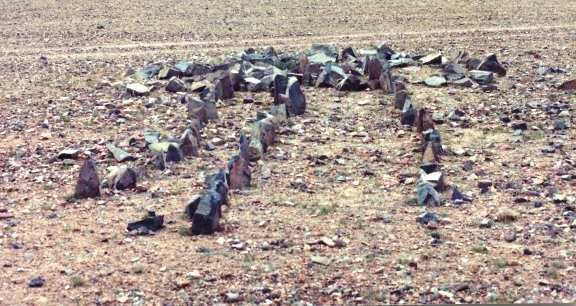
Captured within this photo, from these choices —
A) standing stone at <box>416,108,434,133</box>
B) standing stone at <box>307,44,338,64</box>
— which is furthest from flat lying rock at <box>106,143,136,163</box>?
standing stone at <box>307,44,338,64</box>

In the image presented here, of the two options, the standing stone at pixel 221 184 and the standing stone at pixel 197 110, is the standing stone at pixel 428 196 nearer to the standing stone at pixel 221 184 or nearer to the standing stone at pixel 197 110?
the standing stone at pixel 221 184

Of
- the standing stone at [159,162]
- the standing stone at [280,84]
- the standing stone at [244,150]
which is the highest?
the standing stone at [280,84]

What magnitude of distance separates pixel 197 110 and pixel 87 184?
319 cm

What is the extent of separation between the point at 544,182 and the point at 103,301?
16.0 ft

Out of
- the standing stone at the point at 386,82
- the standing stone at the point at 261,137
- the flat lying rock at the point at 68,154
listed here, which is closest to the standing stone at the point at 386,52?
the standing stone at the point at 386,82

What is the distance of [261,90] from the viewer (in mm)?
13633

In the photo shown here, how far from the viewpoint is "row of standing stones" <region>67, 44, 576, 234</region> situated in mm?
8305

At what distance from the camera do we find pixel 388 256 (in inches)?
273

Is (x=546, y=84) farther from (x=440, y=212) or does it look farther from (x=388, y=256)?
(x=388, y=256)

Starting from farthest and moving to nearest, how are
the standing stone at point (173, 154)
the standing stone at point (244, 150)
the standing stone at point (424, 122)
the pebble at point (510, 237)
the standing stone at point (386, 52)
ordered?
the standing stone at point (386, 52) → the standing stone at point (424, 122) → the standing stone at point (173, 154) → the standing stone at point (244, 150) → the pebble at point (510, 237)

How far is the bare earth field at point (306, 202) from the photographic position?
645 centimetres

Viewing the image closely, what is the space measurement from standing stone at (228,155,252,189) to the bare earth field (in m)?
0.16

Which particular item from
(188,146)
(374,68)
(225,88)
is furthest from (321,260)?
(374,68)

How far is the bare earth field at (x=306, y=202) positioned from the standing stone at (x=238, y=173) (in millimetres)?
162
